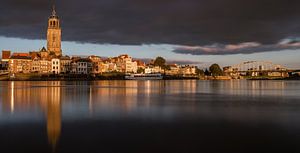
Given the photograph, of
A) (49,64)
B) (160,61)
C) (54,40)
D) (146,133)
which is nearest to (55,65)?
(49,64)

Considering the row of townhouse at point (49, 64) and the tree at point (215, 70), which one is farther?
the tree at point (215, 70)

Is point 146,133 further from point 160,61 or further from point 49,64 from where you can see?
point 160,61

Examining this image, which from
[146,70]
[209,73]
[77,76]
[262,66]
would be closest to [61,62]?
[77,76]

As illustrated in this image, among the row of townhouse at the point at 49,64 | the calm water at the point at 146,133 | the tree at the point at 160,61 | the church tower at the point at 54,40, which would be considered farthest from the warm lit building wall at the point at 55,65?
the calm water at the point at 146,133

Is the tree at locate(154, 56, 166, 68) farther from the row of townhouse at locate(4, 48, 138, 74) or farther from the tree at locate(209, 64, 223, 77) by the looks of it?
the row of townhouse at locate(4, 48, 138, 74)

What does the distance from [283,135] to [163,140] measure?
428 cm

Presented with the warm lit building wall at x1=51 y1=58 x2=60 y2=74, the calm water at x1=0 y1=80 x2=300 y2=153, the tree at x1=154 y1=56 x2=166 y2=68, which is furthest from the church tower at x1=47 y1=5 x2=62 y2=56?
the calm water at x1=0 y1=80 x2=300 y2=153

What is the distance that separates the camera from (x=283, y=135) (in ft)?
37.0

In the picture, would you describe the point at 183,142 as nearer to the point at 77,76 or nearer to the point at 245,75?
the point at 77,76

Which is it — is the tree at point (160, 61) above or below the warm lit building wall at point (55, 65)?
above

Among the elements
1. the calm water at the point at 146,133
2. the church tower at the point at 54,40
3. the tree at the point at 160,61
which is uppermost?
the church tower at the point at 54,40

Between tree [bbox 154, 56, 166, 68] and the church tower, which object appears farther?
tree [bbox 154, 56, 166, 68]

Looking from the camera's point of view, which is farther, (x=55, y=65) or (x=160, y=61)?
(x=160, y=61)

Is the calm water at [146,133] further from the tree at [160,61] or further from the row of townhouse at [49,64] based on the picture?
the tree at [160,61]
